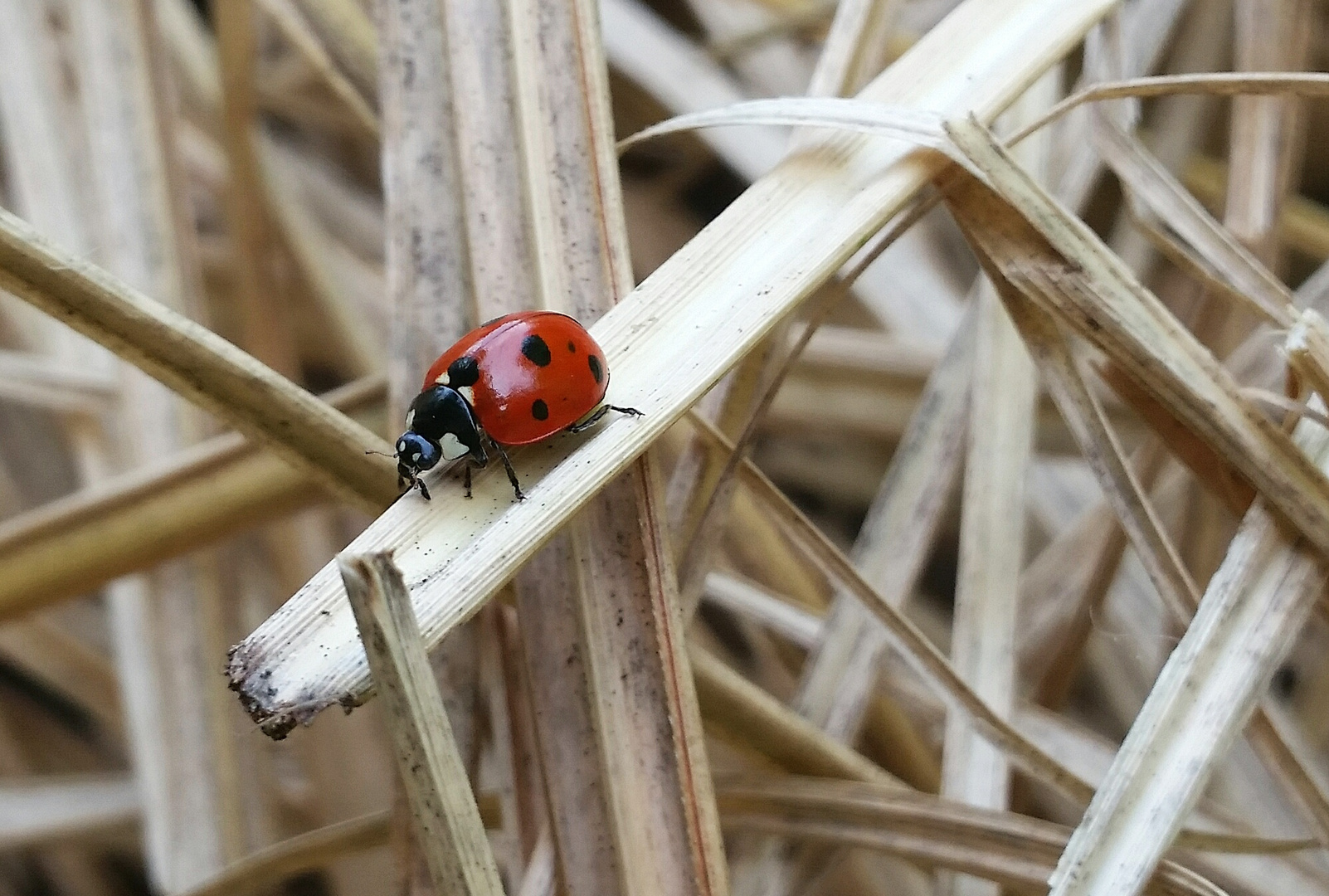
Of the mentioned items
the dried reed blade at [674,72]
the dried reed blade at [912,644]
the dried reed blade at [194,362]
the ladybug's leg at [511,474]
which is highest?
the dried reed blade at [674,72]

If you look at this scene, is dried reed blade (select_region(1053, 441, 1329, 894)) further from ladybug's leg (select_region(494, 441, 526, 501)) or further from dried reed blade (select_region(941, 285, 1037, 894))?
ladybug's leg (select_region(494, 441, 526, 501))

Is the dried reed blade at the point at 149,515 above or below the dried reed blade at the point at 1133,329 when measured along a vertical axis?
above

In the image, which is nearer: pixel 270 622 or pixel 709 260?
pixel 270 622

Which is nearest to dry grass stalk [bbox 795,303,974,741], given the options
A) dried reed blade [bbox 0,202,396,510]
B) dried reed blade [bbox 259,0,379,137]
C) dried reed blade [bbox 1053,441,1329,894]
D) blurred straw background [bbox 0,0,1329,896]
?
blurred straw background [bbox 0,0,1329,896]

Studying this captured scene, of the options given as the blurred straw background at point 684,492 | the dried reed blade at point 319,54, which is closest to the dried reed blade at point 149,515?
the blurred straw background at point 684,492

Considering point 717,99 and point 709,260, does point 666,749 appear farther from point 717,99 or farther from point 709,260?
point 717,99

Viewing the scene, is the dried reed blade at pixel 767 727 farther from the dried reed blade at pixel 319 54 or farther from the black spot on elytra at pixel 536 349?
the dried reed blade at pixel 319 54

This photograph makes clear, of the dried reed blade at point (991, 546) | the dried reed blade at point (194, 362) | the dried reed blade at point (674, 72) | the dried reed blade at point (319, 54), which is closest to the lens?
the dried reed blade at point (194, 362)

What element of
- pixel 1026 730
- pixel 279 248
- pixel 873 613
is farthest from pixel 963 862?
pixel 279 248
